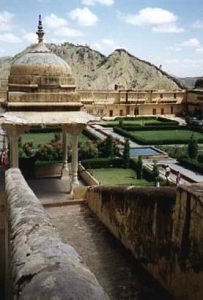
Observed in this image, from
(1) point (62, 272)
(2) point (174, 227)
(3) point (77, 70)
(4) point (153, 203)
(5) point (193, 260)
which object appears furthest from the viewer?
(3) point (77, 70)

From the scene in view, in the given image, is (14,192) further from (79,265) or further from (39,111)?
(39,111)

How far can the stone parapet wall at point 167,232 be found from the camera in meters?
3.88

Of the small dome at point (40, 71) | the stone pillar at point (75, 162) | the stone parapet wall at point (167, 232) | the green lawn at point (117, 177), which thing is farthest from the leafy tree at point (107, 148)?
the stone parapet wall at point (167, 232)

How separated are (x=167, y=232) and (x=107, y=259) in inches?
52.4

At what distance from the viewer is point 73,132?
12.8 m

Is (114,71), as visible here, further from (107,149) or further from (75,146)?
(75,146)

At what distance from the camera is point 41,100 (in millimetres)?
12633

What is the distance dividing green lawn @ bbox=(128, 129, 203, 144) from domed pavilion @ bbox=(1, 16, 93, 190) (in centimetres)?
1494

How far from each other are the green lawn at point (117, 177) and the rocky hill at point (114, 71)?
81449 mm

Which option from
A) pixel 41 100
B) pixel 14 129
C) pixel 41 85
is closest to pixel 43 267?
pixel 14 129

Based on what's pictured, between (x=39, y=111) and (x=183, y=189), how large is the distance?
29.1 ft

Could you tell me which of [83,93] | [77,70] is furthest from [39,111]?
[77,70]

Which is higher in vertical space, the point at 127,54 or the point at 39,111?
the point at 127,54

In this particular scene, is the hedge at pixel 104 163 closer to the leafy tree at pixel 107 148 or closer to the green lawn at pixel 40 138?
the leafy tree at pixel 107 148
